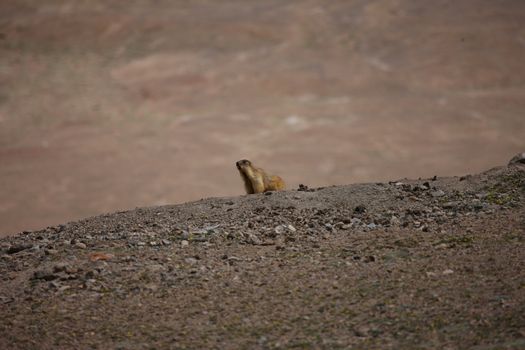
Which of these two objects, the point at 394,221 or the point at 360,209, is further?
the point at 360,209

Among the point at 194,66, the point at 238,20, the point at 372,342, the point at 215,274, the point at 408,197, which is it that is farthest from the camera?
the point at 238,20

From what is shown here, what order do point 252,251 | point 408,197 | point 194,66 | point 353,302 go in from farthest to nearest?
point 194,66 < point 408,197 < point 252,251 < point 353,302

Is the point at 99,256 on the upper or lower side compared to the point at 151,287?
upper

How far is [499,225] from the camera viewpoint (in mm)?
6820

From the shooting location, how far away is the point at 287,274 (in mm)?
6160

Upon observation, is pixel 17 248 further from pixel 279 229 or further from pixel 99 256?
pixel 279 229

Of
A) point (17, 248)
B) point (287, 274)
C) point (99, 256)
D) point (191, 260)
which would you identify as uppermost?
point (17, 248)

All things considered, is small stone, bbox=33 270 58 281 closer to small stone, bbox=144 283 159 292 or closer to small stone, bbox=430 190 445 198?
small stone, bbox=144 283 159 292

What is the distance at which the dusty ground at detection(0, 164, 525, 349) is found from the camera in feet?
17.3

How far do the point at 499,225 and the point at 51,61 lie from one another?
25.0 m

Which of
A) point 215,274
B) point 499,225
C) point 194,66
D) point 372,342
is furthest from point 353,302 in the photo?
point 194,66

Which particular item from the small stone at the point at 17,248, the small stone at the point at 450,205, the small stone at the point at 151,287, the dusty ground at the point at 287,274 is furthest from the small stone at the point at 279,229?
the small stone at the point at 17,248

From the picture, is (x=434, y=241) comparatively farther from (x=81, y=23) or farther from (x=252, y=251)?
(x=81, y=23)

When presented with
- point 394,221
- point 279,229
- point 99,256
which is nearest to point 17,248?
point 99,256
